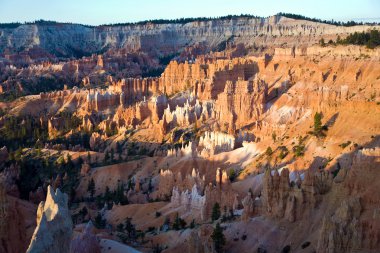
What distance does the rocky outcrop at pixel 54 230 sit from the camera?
1872 centimetres

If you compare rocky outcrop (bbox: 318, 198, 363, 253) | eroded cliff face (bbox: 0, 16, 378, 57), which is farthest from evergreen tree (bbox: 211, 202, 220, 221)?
eroded cliff face (bbox: 0, 16, 378, 57)

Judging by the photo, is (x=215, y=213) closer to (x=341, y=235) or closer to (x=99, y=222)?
(x=99, y=222)

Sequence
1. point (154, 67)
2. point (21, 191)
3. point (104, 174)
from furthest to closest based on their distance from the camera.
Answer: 1. point (154, 67)
2. point (104, 174)
3. point (21, 191)

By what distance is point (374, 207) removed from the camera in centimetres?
2639

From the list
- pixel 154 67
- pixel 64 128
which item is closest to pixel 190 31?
pixel 154 67

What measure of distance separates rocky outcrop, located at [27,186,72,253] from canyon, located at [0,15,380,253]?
0.16 ft

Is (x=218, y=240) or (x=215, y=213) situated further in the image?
(x=215, y=213)

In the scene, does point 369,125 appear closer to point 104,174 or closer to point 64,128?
point 104,174

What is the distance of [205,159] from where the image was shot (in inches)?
2261

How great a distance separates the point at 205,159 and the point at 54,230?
38677 millimetres

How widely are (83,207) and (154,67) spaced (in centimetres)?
10682

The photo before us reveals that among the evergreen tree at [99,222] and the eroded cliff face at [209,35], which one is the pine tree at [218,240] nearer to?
the evergreen tree at [99,222]

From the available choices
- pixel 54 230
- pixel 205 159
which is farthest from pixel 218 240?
pixel 205 159

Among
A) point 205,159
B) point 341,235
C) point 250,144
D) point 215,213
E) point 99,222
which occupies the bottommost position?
point 99,222
